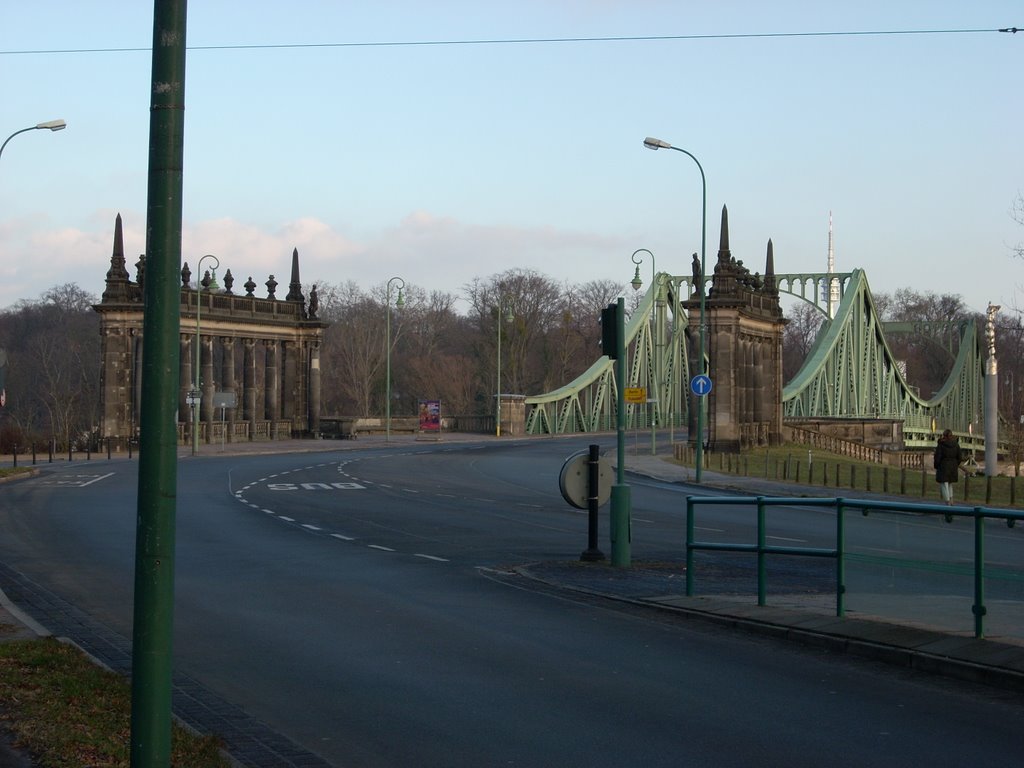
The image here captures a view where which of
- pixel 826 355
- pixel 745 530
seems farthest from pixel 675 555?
pixel 826 355

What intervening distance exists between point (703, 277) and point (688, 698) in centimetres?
3826

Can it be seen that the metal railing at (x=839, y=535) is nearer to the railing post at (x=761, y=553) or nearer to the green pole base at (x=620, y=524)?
the railing post at (x=761, y=553)

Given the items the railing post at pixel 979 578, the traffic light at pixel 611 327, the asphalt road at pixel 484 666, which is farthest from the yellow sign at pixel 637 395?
the railing post at pixel 979 578

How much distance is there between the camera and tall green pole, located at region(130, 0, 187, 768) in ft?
→ 17.9

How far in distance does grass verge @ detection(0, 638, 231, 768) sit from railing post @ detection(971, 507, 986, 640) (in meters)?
6.55

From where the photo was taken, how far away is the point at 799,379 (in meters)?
81.6

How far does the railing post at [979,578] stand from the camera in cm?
1101

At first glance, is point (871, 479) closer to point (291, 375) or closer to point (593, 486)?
point (593, 486)

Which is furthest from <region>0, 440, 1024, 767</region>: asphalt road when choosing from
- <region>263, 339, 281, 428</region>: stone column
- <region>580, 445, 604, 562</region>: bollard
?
<region>263, 339, 281, 428</region>: stone column

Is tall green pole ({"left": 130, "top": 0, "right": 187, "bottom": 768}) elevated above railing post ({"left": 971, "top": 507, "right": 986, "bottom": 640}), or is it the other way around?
tall green pole ({"left": 130, "top": 0, "right": 187, "bottom": 768})

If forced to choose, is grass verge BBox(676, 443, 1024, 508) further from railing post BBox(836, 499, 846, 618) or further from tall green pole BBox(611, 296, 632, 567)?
railing post BBox(836, 499, 846, 618)

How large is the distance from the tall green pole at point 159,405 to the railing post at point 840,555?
8477 mm

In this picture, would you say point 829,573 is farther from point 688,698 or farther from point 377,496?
point 377,496

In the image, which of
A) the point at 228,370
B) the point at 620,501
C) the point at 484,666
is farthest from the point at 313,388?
the point at 484,666
